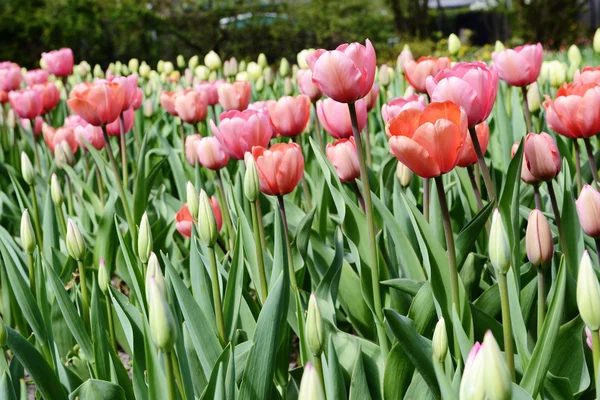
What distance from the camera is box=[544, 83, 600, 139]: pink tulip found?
1417 mm

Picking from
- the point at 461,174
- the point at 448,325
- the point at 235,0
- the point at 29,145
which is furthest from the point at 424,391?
the point at 235,0

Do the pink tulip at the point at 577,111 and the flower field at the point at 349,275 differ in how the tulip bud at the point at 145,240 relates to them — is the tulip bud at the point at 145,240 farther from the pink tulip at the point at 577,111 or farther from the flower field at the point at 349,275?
the pink tulip at the point at 577,111

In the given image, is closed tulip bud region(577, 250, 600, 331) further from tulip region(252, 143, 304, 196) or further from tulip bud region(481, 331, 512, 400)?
tulip region(252, 143, 304, 196)

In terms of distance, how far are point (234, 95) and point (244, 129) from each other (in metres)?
0.75

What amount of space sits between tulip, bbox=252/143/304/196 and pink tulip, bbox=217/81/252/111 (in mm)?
892

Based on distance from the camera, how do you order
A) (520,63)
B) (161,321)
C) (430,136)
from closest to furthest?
1. (161,321)
2. (430,136)
3. (520,63)

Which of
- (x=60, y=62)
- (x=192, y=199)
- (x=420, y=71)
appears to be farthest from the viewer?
(x=60, y=62)

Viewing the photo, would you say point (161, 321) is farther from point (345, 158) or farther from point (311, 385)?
point (345, 158)

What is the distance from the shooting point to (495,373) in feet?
2.19

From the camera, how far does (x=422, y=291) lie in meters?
1.28

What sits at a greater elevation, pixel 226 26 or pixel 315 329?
Answer: pixel 315 329

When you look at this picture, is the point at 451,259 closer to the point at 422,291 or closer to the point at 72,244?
the point at 422,291

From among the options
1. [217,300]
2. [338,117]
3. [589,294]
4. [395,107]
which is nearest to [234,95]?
[338,117]

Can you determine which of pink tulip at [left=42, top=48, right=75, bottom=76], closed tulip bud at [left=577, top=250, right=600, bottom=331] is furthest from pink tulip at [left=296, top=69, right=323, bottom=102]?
pink tulip at [left=42, top=48, right=75, bottom=76]
